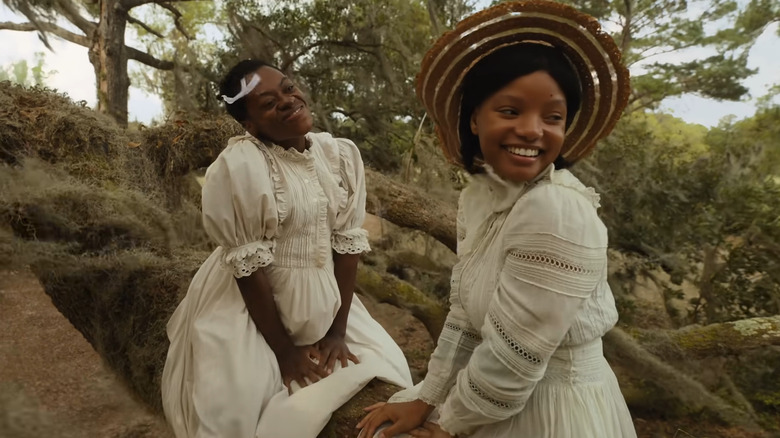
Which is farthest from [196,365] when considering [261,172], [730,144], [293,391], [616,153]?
[730,144]

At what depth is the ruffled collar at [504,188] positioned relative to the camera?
105 cm

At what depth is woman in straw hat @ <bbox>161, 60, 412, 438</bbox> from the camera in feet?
5.16

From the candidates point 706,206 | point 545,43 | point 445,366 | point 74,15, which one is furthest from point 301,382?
point 74,15

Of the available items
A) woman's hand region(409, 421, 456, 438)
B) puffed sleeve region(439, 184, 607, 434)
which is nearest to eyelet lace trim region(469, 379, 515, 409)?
puffed sleeve region(439, 184, 607, 434)

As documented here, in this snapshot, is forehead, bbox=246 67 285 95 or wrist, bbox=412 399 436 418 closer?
wrist, bbox=412 399 436 418

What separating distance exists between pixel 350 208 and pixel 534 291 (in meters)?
1.17

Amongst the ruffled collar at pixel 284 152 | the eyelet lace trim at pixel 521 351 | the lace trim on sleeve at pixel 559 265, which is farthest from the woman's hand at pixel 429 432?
the ruffled collar at pixel 284 152

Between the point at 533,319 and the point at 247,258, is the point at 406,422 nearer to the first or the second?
the point at 533,319

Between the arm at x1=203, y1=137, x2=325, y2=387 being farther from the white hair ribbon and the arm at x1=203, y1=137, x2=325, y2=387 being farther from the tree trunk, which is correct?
the tree trunk

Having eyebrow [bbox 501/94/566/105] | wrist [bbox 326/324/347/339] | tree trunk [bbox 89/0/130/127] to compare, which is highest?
tree trunk [bbox 89/0/130/127]

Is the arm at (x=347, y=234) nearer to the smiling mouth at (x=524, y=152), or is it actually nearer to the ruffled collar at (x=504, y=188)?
the ruffled collar at (x=504, y=188)

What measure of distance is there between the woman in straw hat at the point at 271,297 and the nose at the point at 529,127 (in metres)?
0.95

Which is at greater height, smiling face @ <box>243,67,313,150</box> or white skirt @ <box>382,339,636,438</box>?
smiling face @ <box>243,67,313,150</box>

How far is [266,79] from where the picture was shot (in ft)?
5.72
